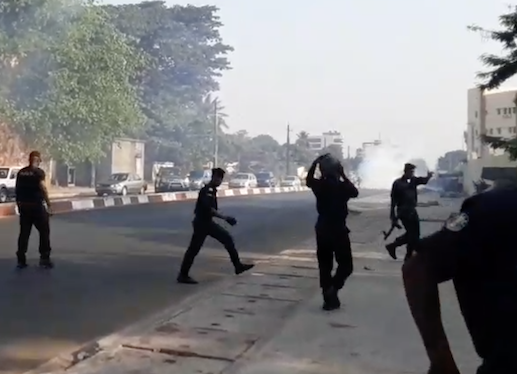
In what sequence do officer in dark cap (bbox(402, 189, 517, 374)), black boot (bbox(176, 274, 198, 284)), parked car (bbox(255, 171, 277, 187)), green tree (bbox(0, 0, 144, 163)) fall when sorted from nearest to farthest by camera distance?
officer in dark cap (bbox(402, 189, 517, 374)), black boot (bbox(176, 274, 198, 284)), green tree (bbox(0, 0, 144, 163)), parked car (bbox(255, 171, 277, 187))

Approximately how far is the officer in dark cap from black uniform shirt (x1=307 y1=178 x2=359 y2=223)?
20.0 ft

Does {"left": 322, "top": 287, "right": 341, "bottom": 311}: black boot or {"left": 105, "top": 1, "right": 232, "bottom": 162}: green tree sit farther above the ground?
{"left": 105, "top": 1, "right": 232, "bottom": 162}: green tree

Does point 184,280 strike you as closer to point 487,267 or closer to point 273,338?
point 273,338

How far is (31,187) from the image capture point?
11.5m

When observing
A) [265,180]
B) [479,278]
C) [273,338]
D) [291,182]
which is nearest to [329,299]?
[273,338]

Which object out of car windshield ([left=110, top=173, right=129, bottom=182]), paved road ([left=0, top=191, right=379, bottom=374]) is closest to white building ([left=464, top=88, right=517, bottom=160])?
car windshield ([left=110, top=173, right=129, bottom=182])

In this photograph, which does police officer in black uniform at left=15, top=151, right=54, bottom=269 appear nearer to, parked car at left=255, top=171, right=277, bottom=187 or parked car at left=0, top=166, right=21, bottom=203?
parked car at left=0, top=166, right=21, bottom=203

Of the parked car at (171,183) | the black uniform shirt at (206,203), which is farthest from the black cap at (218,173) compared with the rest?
the parked car at (171,183)

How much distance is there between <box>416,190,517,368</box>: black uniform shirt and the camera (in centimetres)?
227

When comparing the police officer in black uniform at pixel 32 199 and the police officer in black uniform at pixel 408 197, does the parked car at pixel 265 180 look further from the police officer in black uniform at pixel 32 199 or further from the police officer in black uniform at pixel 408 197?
the police officer in black uniform at pixel 32 199

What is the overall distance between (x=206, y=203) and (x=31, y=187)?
2.64 m

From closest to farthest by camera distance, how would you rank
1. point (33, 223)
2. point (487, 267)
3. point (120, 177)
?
1. point (487, 267)
2. point (33, 223)
3. point (120, 177)

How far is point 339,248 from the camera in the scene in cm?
840

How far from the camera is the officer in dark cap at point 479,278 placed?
7.46ft
